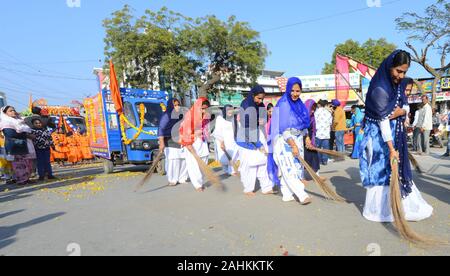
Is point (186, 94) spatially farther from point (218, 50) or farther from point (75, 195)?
point (75, 195)

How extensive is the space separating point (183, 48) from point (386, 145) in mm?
17774

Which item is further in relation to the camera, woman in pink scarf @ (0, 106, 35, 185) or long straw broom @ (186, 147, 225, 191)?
woman in pink scarf @ (0, 106, 35, 185)

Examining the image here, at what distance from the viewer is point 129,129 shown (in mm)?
8617

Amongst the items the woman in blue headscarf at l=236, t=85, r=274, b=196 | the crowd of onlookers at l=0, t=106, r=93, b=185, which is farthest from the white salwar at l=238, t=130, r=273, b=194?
the crowd of onlookers at l=0, t=106, r=93, b=185

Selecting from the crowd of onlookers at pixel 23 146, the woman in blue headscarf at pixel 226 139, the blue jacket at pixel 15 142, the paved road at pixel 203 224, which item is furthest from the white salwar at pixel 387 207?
the blue jacket at pixel 15 142

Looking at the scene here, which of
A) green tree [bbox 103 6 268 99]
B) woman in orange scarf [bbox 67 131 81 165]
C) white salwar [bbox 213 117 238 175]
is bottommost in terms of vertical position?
woman in orange scarf [bbox 67 131 81 165]

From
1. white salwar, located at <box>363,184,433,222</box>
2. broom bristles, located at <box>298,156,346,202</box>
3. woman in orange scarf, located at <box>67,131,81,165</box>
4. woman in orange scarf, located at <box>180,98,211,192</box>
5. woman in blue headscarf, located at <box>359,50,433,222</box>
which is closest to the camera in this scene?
woman in blue headscarf, located at <box>359,50,433,222</box>

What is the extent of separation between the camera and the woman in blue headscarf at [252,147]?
214 inches

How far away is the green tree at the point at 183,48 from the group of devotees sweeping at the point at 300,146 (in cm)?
1342

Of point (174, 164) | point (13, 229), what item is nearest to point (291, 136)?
point (174, 164)

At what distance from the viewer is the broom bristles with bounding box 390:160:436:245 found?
296 cm

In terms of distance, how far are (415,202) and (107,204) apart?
14.0ft

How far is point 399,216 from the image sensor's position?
317 centimetres

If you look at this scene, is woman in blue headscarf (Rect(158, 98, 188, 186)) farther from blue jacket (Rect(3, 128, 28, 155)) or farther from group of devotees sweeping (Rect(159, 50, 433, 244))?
blue jacket (Rect(3, 128, 28, 155))
